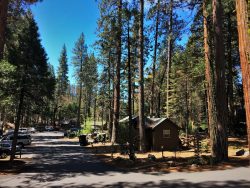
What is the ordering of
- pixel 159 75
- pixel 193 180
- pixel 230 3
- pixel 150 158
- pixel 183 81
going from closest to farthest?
pixel 193 180 < pixel 150 158 < pixel 230 3 < pixel 183 81 < pixel 159 75

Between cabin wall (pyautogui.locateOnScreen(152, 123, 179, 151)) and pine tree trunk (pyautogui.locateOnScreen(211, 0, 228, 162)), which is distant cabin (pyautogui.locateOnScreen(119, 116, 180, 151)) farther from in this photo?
pine tree trunk (pyautogui.locateOnScreen(211, 0, 228, 162))

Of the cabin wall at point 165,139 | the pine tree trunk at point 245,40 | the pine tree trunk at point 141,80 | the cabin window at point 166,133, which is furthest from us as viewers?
the cabin window at point 166,133

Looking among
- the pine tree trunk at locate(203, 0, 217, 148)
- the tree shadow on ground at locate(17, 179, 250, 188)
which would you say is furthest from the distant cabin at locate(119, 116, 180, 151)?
the tree shadow on ground at locate(17, 179, 250, 188)

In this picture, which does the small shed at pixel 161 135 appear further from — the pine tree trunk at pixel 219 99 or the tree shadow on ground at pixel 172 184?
the tree shadow on ground at pixel 172 184

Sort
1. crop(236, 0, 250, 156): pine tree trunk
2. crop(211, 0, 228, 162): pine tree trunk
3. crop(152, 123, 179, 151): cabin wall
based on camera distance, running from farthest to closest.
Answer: crop(152, 123, 179, 151): cabin wall → crop(211, 0, 228, 162): pine tree trunk → crop(236, 0, 250, 156): pine tree trunk

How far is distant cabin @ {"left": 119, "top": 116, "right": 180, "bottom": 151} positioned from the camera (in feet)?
92.2

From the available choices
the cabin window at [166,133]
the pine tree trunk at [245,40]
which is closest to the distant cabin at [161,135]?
the cabin window at [166,133]

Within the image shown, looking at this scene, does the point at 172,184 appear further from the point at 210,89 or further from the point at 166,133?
the point at 166,133

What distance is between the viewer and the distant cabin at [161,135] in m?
28.1

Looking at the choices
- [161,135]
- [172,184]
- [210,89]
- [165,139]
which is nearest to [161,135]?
[161,135]

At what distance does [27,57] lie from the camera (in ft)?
67.2

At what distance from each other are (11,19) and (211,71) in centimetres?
1418

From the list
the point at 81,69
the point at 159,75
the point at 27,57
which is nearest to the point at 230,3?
the point at 27,57

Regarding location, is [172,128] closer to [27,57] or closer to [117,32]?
[117,32]
